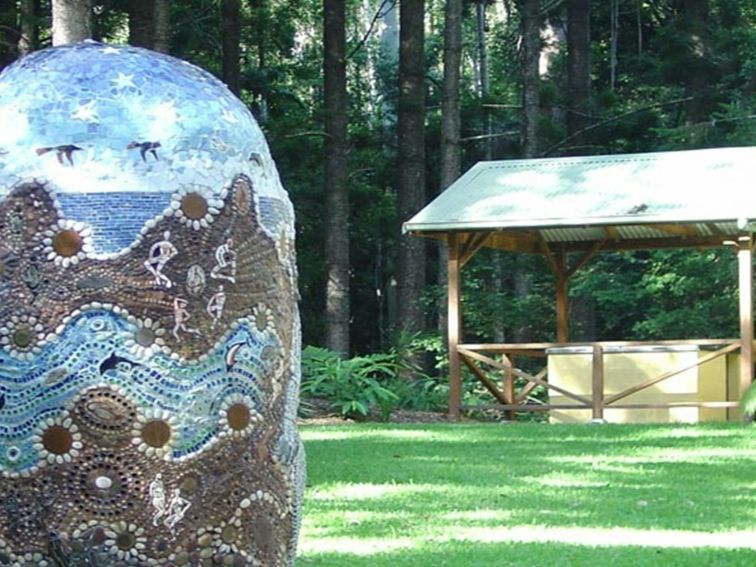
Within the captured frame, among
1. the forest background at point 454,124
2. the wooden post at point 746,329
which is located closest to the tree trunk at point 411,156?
the forest background at point 454,124

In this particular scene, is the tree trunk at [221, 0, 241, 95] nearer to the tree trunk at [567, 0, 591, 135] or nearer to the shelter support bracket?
the tree trunk at [567, 0, 591, 135]

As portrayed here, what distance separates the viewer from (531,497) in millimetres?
10906

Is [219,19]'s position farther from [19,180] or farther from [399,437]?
[19,180]

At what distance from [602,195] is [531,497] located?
8.59 m

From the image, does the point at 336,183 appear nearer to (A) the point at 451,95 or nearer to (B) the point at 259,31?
(A) the point at 451,95

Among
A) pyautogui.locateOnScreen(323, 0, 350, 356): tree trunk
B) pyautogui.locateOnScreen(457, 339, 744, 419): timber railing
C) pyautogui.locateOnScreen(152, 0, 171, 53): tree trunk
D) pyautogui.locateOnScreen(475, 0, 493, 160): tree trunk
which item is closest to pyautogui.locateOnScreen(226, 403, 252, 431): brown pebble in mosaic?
pyautogui.locateOnScreen(457, 339, 744, 419): timber railing

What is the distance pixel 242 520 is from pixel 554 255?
1726 centimetres

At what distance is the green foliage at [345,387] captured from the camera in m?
18.8

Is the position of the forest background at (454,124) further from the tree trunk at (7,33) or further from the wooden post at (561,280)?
the wooden post at (561,280)

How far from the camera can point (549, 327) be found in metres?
28.9

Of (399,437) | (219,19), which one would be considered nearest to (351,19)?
(219,19)

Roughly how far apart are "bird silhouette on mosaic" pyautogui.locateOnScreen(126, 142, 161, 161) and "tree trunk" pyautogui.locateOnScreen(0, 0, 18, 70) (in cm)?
1703

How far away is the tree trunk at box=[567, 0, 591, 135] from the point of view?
30.5 m

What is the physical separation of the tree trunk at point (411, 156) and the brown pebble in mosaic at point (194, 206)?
72.5 ft
